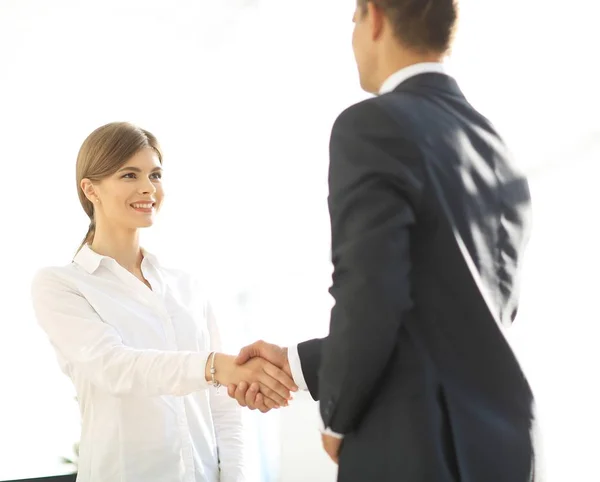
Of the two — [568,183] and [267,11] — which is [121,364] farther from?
[267,11]

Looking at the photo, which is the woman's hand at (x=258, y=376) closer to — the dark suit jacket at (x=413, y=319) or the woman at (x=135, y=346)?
the woman at (x=135, y=346)

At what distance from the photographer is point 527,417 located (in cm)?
112

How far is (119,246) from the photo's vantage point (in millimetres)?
2090

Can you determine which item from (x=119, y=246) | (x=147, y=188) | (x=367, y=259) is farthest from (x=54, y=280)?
(x=367, y=259)

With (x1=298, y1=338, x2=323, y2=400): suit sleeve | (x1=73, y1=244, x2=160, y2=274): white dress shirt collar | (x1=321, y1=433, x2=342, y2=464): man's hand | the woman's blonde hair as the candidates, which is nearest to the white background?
the woman's blonde hair

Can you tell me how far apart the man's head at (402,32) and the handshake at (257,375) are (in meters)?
0.86

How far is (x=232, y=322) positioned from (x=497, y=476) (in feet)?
11.7

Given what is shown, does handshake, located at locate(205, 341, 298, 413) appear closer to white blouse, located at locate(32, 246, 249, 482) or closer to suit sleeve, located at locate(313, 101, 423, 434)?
white blouse, located at locate(32, 246, 249, 482)

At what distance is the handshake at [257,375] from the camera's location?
1787 millimetres

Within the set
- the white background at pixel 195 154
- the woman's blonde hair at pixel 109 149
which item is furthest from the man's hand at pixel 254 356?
the white background at pixel 195 154

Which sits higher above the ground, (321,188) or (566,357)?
(321,188)

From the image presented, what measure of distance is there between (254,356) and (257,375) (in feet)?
0.20

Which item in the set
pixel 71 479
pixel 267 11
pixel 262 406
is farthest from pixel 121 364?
pixel 267 11

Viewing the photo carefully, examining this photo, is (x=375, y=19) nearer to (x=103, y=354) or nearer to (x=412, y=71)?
(x=412, y=71)
